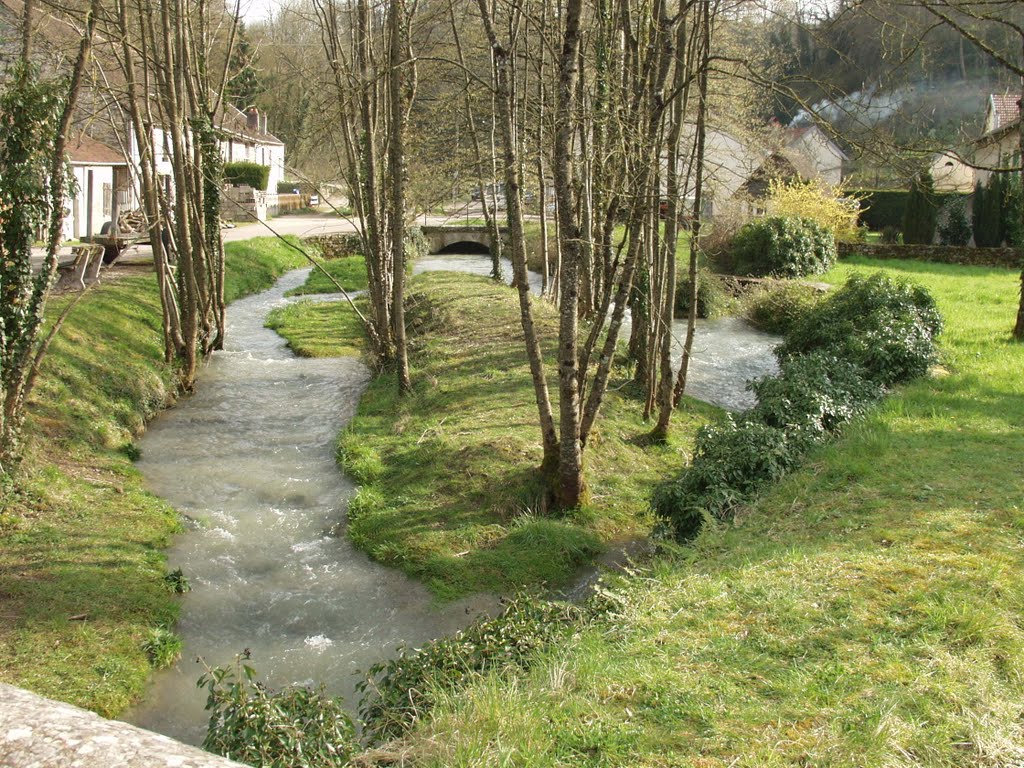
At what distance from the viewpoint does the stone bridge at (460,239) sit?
3741 centimetres

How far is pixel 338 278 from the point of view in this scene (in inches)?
1200

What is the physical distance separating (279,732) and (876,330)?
1233cm

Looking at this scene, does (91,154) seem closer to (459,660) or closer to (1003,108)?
(459,660)

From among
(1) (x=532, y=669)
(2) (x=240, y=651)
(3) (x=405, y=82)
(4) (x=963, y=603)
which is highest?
(3) (x=405, y=82)

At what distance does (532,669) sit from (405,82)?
15168 millimetres

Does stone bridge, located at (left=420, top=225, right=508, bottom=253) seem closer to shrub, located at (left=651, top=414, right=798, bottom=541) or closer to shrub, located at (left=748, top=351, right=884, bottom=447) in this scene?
shrub, located at (left=748, top=351, right=884, bottom=447)

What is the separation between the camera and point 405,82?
1784 centimetres

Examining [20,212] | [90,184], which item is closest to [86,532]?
[20,212]

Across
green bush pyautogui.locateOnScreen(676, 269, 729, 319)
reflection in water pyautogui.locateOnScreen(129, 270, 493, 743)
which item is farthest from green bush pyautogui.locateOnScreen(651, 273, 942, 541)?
green bush pyautogui.locateOnScreen(676, 269, 729, 319)

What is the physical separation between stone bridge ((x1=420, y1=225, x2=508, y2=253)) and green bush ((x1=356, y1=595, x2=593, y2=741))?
30688 millimetres

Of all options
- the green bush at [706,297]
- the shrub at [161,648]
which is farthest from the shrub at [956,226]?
the shrub at [161,648]

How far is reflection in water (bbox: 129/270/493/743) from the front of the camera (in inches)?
293

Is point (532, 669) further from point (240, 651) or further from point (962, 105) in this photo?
point (962, 105)

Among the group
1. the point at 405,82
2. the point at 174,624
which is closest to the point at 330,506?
the point at 174,624
